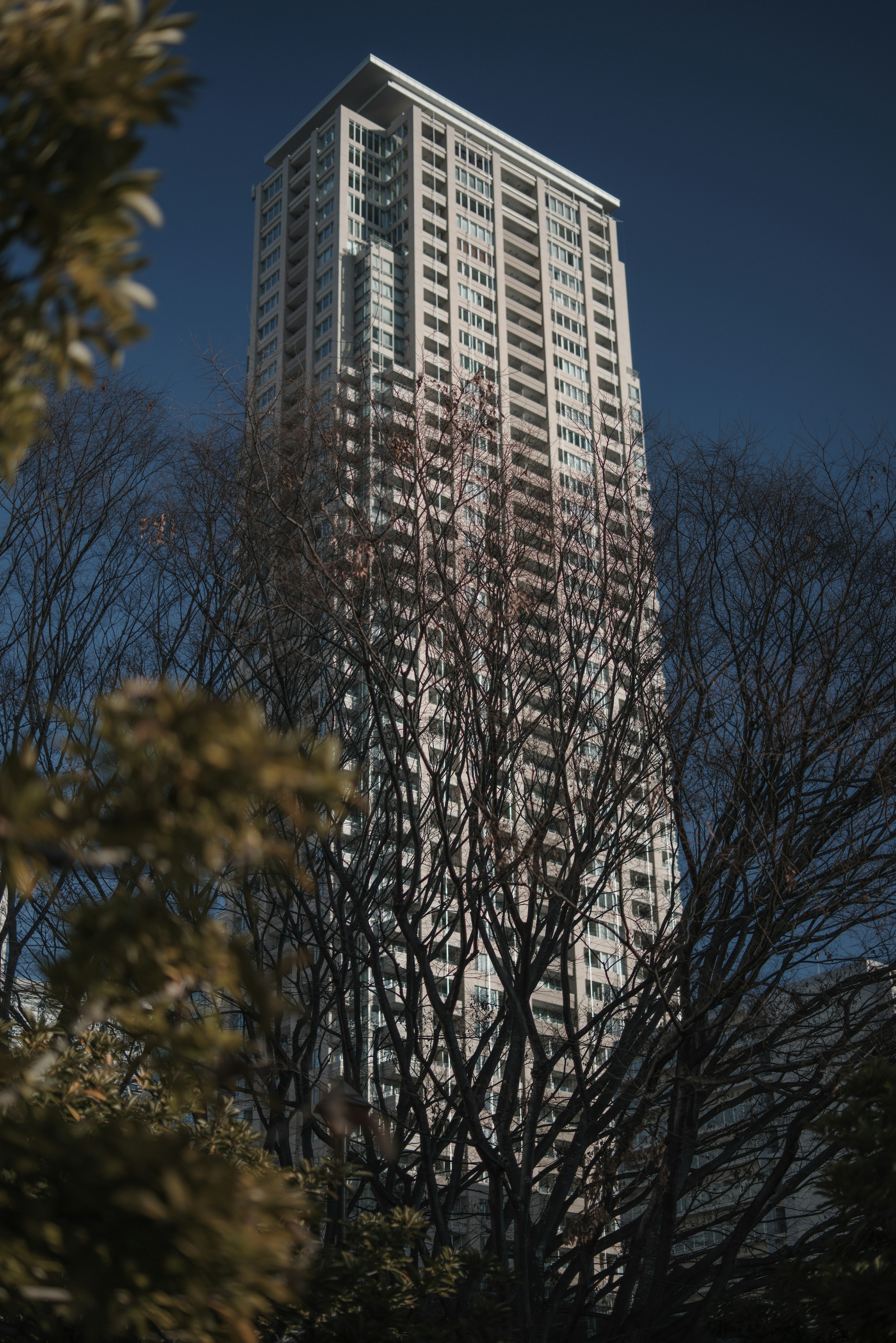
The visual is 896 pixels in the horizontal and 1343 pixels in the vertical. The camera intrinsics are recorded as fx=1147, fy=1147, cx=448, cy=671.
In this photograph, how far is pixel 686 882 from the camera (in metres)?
9.45

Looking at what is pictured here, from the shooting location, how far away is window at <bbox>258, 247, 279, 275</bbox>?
8338 centimetres

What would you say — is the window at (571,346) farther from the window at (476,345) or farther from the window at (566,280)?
the window at (476,345)

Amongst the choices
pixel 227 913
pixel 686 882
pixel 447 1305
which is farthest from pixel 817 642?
pixel 227 913

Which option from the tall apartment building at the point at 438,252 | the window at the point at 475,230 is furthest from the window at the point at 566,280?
the window at the point at 475,230

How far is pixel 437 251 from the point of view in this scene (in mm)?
78938

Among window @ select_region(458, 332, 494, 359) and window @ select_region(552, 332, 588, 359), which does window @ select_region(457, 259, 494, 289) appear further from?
window @ select_region(552, 332, 588, 359)

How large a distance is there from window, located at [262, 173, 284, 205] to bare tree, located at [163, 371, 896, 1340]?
81172 millimetres

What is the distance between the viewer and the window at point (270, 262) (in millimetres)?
83375

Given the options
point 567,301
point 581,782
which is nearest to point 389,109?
point 567,301

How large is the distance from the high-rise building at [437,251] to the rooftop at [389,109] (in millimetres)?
117

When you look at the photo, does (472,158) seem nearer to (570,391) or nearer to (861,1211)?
(570,391)

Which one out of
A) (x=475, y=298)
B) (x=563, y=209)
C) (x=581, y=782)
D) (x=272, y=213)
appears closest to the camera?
(x=581, y=782)

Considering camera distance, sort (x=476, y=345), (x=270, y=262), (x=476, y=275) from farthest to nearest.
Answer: (x=270, y=262) → (x=476, y=275) → (x=476, y=345)

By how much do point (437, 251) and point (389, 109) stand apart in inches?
603
